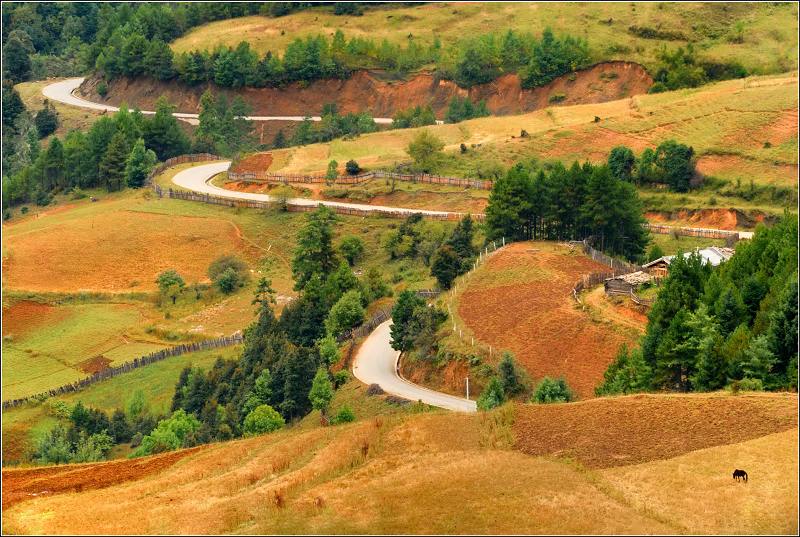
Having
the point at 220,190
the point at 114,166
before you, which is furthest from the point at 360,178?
the point at 114,166

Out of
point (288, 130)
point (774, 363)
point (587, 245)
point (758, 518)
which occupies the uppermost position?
point (758, 518)

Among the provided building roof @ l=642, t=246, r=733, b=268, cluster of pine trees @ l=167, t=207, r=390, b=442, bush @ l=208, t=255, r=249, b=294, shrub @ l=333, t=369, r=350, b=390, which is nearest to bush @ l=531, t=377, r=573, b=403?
cluster of pine trees @ l=167, t=207, r=390, b=442

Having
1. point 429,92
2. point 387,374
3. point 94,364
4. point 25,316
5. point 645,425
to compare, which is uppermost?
point 645,425

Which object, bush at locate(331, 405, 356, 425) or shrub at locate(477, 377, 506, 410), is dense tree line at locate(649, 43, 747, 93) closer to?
shrub at locate(477, 377, 506, 410)

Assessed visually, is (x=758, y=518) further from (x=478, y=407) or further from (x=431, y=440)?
(x=478, y=407)

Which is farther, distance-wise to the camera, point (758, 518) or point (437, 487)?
point (437, 487)

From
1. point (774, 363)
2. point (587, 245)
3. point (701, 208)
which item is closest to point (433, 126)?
point (701, 208)

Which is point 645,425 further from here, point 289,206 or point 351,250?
point 289,206
